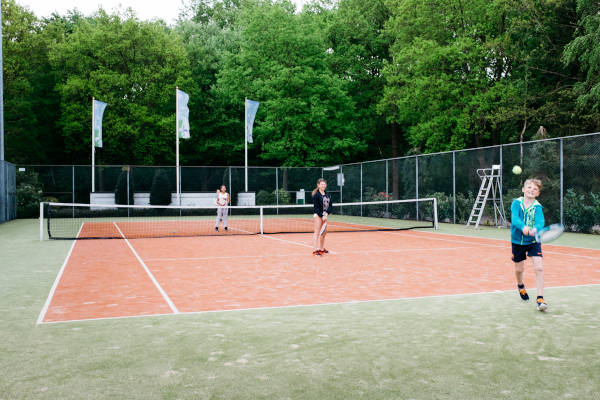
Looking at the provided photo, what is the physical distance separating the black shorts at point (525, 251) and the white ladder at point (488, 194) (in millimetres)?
13229

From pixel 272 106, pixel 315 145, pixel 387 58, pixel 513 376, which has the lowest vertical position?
pixel 513 376

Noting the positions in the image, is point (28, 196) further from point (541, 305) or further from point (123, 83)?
point (541, 305)

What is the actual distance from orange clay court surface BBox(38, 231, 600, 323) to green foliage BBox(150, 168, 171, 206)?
1710cm

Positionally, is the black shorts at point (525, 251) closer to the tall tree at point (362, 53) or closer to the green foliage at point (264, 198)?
the green foliage at point (264, 198)

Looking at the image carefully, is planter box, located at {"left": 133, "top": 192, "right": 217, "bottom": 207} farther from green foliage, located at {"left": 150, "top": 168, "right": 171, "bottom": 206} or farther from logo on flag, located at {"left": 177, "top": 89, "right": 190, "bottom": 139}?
logo on flag, located at {"left": 177, "top": 89, "right": 190, "bottom": 139}

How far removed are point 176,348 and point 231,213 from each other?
96.4ft

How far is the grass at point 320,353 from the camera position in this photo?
3.84 meters

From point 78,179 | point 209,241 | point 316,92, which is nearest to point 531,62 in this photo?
point 316,92

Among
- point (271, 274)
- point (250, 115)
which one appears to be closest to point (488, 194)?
point (271, 274)

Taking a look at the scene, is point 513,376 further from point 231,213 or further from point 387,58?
point 387,58

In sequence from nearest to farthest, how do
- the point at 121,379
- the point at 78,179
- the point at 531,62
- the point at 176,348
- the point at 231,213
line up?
the point at 121,379, the point at 176,348, the point at 531,62, the point at 78,179, the point at 231,213

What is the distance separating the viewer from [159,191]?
31969 millimetres

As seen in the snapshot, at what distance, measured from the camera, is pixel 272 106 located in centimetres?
3466

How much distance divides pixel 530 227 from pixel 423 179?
732 inches
